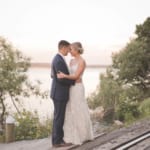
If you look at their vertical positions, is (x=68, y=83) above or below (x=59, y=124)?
above

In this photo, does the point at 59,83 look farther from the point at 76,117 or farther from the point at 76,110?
the point at 76,117

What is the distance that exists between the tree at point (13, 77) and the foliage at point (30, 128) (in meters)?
3.92

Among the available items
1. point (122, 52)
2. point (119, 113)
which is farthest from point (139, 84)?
point (119, 113)

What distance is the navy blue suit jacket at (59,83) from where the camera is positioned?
29.2ft

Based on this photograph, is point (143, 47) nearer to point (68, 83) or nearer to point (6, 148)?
point (6, 148)

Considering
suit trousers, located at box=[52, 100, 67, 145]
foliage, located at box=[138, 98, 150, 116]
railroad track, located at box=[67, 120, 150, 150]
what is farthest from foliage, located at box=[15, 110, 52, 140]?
suit trousers, located at box=[52, 100, 67, 145]

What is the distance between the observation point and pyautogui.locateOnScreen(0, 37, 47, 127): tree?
19.0 metres

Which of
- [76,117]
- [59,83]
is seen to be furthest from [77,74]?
[76,117]

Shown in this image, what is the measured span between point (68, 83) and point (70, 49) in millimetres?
646

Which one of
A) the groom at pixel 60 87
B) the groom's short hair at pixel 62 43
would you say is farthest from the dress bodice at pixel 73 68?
the groom's short hair at pixel 62 43

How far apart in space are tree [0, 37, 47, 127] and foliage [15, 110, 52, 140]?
12.9 ft

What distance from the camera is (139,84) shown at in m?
27.0

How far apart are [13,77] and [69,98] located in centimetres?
1018

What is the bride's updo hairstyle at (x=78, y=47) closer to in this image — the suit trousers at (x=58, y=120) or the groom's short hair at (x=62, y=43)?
the groom's short hair at (x=62, y=43)
